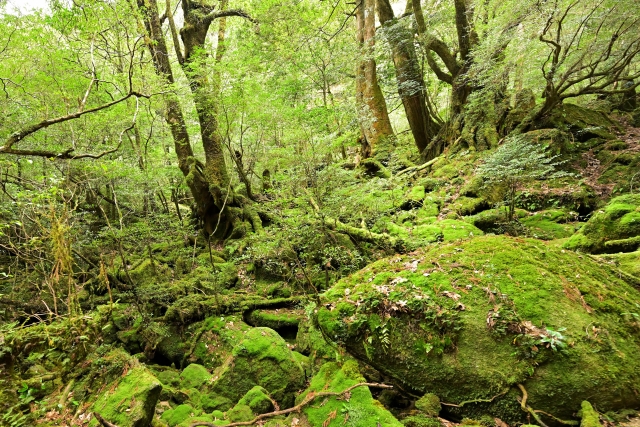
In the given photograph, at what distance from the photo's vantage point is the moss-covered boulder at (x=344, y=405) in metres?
2.99

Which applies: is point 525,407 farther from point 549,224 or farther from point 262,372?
point 549,224

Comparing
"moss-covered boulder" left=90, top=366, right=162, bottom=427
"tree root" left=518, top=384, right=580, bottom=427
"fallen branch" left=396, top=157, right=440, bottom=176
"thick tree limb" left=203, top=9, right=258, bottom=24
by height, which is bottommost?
"tree root" left=518, top=384, right=580, bottom=427

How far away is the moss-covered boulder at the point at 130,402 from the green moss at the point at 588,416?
4.07 m

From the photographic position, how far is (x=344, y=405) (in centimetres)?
321

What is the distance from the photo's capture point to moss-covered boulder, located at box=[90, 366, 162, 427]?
3.35m

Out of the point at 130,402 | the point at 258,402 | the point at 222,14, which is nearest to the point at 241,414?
the point at 258,402

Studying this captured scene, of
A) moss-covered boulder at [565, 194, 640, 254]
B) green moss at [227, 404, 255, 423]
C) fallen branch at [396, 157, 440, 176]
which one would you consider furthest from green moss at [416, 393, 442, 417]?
fallen branch at [396, 157, 440, 176]

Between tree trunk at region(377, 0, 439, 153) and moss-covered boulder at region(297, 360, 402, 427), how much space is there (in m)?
11.1

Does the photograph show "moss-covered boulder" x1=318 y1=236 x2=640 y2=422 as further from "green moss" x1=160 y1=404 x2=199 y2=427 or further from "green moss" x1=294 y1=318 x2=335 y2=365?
"green moss" x1=160 y1=404 x2=199 y2=427

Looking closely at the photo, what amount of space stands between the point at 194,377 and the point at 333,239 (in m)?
3.95

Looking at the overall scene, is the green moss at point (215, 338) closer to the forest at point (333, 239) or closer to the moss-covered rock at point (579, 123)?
the forest at point (333, 239)

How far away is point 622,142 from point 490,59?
431 centimetres

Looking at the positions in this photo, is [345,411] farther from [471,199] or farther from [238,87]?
[238,87]

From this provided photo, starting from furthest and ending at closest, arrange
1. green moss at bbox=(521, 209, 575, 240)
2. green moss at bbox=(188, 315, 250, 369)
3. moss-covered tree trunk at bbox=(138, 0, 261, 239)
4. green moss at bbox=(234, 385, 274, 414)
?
moss-covered tree trunk at bbox=(138, 0, 261, 239) < green moss at bbox=(521, 209, 575, 240) < green moss at bbox=(188, 315, 250, 369) < green moss at bbox=(234, 385, 274, 414)
